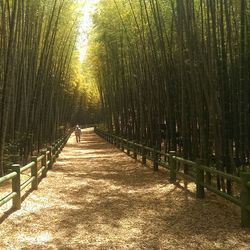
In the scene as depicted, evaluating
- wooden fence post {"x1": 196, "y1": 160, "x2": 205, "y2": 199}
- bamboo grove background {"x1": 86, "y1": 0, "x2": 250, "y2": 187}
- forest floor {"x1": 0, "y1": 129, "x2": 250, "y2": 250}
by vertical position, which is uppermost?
bamboo grove background {"x1": 86, "y1": 0, "x2": 250, "y2": 187}

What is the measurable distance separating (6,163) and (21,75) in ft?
6.01

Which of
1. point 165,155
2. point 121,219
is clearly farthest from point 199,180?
point 165,155

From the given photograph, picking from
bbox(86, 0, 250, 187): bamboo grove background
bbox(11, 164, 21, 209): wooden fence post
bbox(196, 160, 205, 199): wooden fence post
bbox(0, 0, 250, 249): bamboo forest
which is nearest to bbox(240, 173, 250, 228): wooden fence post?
bbox(0, 0, 250, 249): bamboo forest

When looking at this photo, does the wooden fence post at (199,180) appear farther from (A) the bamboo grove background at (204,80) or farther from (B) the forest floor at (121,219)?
(A) the bamboo grove background at (204,80)

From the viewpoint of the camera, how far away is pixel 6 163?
8812 millimetres

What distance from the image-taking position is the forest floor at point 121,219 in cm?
421

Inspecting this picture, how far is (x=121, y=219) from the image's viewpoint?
17.0 ft

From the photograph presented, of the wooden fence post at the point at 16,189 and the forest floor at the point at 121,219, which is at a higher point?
the wooden fence post at the point at 16,189

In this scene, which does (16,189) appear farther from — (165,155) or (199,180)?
(165,155)

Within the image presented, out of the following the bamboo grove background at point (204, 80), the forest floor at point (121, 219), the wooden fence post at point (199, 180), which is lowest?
the forest floor at point (121, 219)

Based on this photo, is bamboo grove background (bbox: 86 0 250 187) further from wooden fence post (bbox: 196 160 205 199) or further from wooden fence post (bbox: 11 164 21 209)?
wooden fence post (bbox: 11 164 21 209)

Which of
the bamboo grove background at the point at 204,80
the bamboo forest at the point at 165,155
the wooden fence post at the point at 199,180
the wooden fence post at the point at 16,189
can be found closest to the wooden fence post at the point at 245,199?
the bamboo forest at the point at 165,155

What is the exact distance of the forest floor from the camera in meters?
4.21

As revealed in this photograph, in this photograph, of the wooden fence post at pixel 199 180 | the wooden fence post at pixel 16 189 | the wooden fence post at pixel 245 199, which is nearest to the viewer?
the wooden fence post at pixel 245 199
